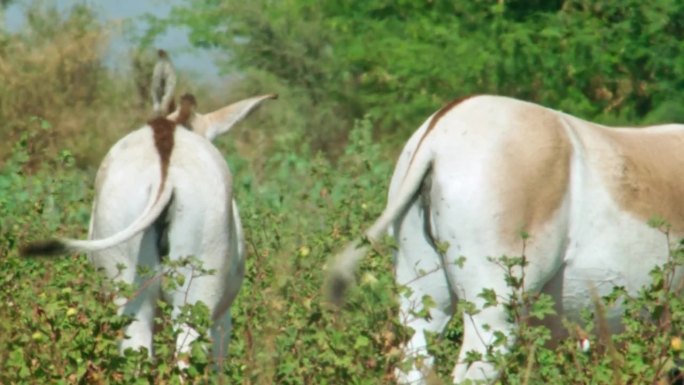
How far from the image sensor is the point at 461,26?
66.5ft

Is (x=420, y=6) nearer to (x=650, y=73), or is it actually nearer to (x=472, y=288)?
(x=650, y=73)

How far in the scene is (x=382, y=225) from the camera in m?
6.41

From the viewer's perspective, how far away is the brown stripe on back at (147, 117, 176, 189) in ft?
23.1

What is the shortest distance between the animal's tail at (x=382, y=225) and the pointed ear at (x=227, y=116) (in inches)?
80.6

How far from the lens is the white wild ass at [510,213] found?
628 centimetres

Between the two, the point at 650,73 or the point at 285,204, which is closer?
the point at 285,204

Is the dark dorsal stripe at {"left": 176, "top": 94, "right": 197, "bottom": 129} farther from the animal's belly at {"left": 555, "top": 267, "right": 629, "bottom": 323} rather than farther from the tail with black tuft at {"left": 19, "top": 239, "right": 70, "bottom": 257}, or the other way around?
the animal's belly at {"left": 555, "top": 267, "right": 629, "bottom": 323}

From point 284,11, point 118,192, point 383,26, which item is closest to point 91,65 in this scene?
point 284,11

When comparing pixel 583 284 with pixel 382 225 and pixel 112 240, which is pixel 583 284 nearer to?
pixel 382 225

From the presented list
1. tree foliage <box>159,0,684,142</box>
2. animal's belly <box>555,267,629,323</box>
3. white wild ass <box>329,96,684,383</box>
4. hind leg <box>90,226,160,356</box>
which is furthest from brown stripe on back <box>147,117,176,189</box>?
tree foliage <box>159,0,684,142</box>

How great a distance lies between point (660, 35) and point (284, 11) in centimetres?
1233

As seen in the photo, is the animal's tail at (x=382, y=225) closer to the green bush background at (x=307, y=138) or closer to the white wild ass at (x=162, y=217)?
the green bush background at (x=307, y=138)

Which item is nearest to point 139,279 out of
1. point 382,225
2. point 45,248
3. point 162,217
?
point 162,217

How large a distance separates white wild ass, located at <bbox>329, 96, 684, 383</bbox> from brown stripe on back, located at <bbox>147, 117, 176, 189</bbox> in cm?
97
